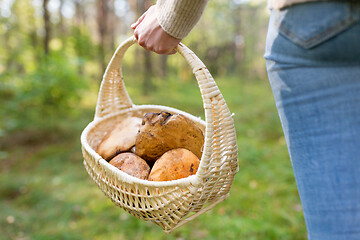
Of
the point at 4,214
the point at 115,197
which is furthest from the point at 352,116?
the point at 4,214

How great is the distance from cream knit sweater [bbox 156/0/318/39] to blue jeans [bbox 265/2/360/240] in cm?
26

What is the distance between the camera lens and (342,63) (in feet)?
2.11

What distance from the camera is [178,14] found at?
0.85 m

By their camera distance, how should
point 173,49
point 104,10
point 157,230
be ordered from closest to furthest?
point 173,49, point 157,230, point 104,10

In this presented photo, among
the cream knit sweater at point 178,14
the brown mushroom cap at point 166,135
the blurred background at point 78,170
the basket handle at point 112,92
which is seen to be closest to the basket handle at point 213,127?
the cream knit sweater at point 178,14

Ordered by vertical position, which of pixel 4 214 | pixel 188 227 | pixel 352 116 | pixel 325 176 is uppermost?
pixel 352 116

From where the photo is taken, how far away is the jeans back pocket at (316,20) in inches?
24.1

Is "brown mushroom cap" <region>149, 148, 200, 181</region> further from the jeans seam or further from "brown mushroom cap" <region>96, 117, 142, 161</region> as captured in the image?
the jeans seam

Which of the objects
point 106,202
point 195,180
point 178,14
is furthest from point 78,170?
point 178,14

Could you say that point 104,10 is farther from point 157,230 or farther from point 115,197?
point 115,197

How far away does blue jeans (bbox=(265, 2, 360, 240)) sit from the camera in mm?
628

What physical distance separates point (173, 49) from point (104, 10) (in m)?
7.29

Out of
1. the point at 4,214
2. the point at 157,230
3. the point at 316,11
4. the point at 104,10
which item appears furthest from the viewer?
the point at 104,10

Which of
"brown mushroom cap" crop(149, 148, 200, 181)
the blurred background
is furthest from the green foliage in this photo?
"brown mushroom cap" crop(149, 148, 200, 181)
